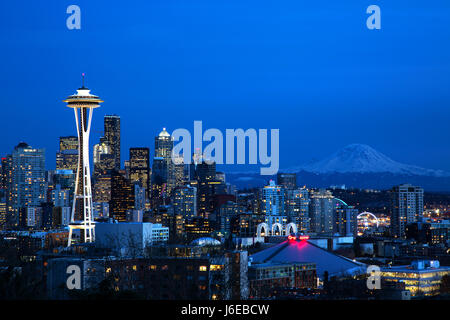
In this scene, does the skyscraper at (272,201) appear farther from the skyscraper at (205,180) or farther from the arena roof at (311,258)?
the arena roof at (311,258)

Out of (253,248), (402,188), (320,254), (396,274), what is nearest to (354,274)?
(396,274)

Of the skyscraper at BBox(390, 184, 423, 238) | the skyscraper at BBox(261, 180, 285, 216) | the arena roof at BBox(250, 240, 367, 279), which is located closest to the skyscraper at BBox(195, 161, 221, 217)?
the skyscraper at BBox(261, 180, 285, 216)

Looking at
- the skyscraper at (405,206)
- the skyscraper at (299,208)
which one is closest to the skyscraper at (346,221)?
the skyscraper at (299,208)

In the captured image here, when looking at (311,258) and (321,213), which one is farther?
(321,213)

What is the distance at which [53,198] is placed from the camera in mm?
68062

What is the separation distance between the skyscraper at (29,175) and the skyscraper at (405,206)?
98.1 ft

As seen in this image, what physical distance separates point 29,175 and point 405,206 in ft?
105

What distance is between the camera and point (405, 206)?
64688 mm

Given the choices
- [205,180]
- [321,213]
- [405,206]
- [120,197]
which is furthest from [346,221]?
[120,197]

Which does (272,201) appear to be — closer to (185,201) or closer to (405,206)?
(185,201)

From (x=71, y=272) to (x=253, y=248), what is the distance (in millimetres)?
22590

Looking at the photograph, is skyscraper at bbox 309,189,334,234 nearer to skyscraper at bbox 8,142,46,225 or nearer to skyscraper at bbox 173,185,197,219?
skyscraper at bbox 173,185,197,219

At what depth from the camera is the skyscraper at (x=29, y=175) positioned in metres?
67.7
